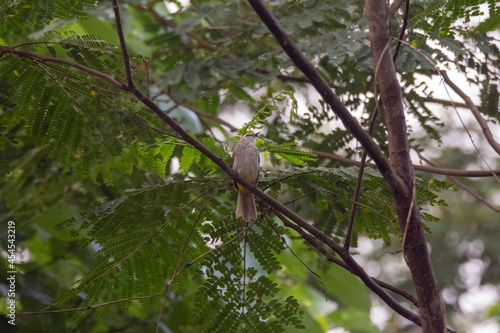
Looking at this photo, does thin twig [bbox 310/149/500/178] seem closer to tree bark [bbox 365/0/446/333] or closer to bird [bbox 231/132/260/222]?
bird [bbox 231/132/260/222]

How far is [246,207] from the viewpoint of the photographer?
3746 mm

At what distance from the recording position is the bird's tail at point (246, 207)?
3.59m

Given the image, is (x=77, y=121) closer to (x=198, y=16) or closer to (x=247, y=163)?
(x=247, y=163)

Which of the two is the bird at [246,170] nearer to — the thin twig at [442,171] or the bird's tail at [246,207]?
the bird's tail at [246,207]

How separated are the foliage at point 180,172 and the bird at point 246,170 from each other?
0.13 metres

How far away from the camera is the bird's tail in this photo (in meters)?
3.59

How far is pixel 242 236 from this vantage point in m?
3.30

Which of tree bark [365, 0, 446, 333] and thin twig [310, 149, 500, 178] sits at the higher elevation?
thin twig [310, 149, 500, 178]

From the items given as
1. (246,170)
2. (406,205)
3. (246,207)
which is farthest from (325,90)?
(246,170)

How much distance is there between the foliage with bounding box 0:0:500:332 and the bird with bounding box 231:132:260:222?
0.13 meters

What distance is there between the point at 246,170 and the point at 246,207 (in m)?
0.39

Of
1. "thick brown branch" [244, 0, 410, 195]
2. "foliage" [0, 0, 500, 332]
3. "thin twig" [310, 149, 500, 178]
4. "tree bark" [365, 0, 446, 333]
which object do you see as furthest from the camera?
"thin twig" [310, 149, 500, 178]

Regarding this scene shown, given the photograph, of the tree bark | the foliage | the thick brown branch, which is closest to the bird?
the foliage

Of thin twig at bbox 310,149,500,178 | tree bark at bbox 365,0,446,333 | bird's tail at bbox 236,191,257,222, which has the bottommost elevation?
tree bark at bbox 365,0,446,333
